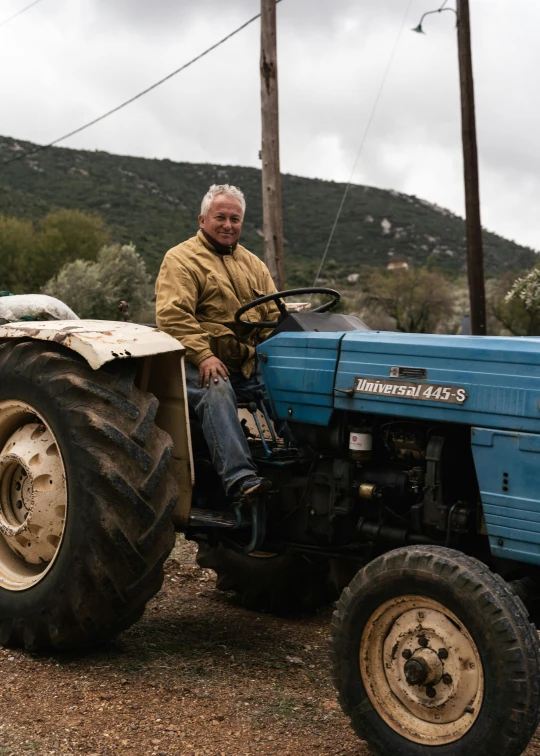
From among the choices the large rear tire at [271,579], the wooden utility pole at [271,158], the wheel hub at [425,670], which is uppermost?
the wooden utility pole at [271,158]

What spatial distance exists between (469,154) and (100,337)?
9.67 metres

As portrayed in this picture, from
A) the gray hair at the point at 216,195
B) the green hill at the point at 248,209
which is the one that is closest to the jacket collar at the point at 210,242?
the gray hair at the point at 216,195

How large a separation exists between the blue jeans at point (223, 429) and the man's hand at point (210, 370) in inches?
1.0

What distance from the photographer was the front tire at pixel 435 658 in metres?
2.85

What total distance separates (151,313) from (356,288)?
48.4 ft

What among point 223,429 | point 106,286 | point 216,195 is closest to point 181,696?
point 223,429

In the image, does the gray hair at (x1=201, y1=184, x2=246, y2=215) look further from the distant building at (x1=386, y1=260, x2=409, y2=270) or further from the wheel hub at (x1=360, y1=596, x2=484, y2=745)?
the distant building at (x1=386, y1=260, x2=409, y2=270)

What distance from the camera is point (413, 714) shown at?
123 inches

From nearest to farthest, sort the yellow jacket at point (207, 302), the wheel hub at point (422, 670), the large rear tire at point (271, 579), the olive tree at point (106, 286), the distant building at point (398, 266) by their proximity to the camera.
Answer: the wheel hub at point (422, 670), the yellow jacket at point (207, 302), the large rear tire at point (271, 579), the olive tree at point (106, 286), the distant building at point (398, 266)

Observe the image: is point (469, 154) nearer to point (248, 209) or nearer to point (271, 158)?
point (271, 158)

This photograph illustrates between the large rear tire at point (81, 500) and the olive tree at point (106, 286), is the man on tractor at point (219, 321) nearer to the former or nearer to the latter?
the large rear tire at point (81, 500)

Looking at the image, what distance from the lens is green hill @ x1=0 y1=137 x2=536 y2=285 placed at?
185ft

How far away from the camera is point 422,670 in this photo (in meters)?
3.02

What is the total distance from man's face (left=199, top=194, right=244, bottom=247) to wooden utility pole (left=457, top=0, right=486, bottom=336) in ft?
27.4
